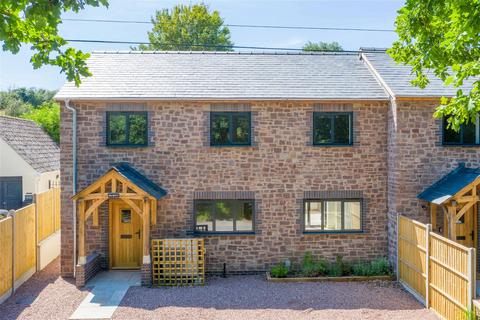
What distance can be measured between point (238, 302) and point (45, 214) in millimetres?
8001

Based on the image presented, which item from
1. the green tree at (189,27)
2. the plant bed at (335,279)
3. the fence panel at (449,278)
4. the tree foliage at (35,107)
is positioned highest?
the green tree at (189,27)

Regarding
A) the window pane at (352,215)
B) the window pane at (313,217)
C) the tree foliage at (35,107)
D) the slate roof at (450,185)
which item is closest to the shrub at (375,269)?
the window pane at (352,215)

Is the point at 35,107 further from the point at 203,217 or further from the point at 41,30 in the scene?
the point at 41,30

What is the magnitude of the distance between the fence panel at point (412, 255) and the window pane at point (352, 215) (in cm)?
170

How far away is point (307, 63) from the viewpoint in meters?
16.8

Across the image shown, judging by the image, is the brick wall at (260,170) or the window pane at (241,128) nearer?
the brick wall at (260,170)

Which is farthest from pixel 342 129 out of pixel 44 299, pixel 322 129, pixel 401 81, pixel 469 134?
pixel 44 299

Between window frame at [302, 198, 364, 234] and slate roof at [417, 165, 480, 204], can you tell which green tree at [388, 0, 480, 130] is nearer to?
slate roof at [417, 165, 480, 204]

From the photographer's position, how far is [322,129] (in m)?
14.4

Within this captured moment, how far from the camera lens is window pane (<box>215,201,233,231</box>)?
14227mm

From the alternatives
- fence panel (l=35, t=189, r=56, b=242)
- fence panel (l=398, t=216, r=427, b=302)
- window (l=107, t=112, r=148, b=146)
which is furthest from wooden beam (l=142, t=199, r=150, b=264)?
fence panel (l=398, t=216, r=427, b=302)

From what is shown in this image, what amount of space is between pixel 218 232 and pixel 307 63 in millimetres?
7431

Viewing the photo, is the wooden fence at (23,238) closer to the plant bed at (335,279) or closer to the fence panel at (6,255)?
the fence panel at (6,255)

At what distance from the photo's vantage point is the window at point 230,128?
46.6 feet
